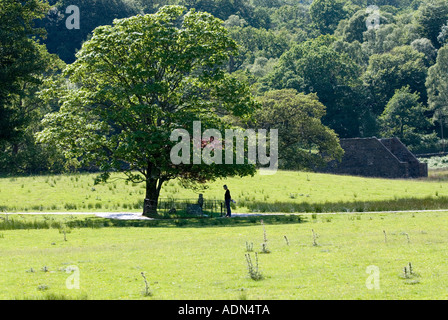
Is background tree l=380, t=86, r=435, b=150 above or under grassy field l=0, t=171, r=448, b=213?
above

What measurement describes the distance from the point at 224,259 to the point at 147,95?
21506 millimetres

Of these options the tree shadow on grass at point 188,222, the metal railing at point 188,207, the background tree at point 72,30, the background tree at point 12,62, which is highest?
the background tree at point 72,30

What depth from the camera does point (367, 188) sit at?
59469 millimetres

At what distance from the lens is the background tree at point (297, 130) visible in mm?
79375

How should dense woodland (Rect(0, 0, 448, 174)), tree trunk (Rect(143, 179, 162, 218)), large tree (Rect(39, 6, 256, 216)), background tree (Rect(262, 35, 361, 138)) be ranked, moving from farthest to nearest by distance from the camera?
background tree (Rect(262, 35, 361, 138)) → dense woodland (Rect(0, 0, 448, 174)) → tree trunk (Rect(143, 179, 162, 218)) → large tree (Rect(39, 6, 256, 216))

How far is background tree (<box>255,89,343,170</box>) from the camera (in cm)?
7938

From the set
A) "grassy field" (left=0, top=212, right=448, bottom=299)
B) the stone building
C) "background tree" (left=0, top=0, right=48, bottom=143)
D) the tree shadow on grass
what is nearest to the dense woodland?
"background tree" (left=0, top=0, right=48, bottom=143)

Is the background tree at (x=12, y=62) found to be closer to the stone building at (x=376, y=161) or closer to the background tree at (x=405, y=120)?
the stone building at (x=376, y=161)

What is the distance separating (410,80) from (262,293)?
4679 inches

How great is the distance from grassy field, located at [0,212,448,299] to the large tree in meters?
5.35

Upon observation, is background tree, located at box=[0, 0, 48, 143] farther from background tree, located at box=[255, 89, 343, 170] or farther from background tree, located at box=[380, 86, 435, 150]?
background tree, located at box=[380, 86, 435, 150]

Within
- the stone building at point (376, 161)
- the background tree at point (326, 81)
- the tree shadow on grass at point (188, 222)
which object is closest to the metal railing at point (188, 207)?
the tree shadow on grass at point (188, 222)

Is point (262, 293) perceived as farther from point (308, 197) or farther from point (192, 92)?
point (308, 197)

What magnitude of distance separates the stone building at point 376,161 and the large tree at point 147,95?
42.5 meters
